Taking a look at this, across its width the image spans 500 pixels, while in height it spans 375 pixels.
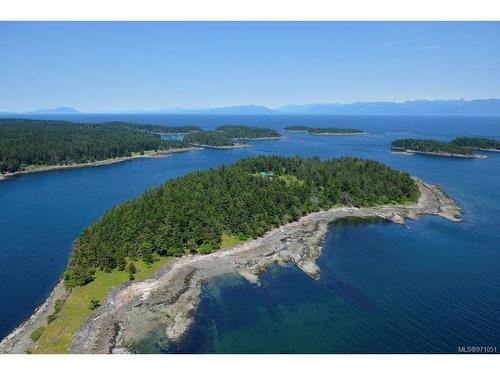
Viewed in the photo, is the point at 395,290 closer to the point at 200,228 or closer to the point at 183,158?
the point at 200,228

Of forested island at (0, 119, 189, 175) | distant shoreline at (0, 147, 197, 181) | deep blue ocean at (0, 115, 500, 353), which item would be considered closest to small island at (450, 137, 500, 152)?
deep blue ocean at (0, 115, 500, 353)

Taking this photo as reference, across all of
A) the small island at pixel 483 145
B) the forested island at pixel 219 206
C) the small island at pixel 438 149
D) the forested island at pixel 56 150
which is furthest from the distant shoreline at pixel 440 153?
the forested island at pixel 56 150

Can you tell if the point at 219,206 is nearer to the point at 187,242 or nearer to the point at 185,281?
the point at 187,242

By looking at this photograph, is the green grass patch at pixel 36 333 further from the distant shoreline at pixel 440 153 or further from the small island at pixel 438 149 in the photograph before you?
the small island at pixel 438 149

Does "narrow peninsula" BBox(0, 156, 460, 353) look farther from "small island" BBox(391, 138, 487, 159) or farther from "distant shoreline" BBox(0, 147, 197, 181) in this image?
"distant shoreline" BBox(0, 147, 197, 181)

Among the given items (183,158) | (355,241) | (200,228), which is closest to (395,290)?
(355,241)

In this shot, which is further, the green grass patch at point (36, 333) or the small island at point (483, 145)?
the small island at point (483, 145)
